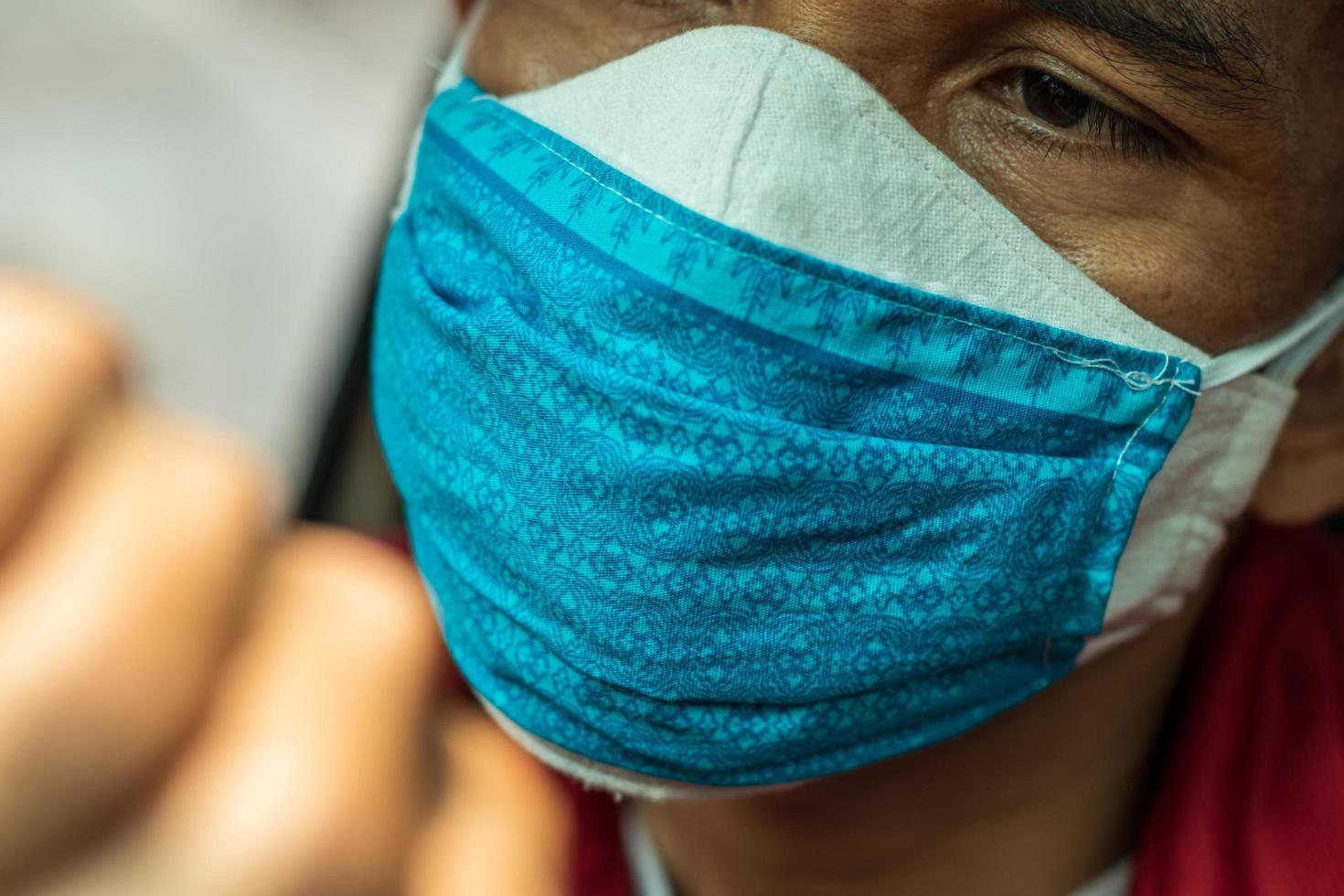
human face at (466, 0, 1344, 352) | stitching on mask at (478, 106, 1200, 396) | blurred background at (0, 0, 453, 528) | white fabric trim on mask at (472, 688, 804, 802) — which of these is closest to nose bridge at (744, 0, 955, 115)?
human face at (466, 0, 1344, 352)

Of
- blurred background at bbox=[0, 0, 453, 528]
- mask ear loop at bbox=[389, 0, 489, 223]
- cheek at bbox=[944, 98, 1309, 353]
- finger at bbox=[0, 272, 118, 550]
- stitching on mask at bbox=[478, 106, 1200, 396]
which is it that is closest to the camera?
finger at bbox=[0, 272, 118, 550]

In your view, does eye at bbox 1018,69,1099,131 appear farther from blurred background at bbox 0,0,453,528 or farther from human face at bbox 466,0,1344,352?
blurred background at bbox 0,0,453,528

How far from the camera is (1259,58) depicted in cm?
86

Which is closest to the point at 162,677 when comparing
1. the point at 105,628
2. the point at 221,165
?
the point at 105,628

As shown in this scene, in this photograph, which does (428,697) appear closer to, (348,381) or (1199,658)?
(1199,658)

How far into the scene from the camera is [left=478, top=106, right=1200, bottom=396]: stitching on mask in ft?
2.50

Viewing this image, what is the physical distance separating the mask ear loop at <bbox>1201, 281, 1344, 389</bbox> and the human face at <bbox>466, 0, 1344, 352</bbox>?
1 cm

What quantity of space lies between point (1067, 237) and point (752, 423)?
0.95ft

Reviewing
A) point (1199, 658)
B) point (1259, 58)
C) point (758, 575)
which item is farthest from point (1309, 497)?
point (758, 575)

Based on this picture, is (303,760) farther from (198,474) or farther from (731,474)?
(731,474)

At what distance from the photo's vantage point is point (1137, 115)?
882 mm

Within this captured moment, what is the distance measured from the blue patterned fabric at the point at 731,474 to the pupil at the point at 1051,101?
6.8 inches

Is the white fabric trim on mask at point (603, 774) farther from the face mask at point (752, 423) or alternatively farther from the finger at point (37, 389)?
the finger at point (37, 389)

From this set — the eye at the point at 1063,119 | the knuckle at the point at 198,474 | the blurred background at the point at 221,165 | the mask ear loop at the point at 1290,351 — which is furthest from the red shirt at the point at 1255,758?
the blurred background at the point at 221,165
